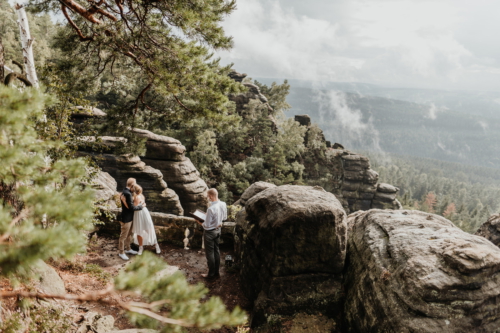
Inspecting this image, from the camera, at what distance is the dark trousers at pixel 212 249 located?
6691mm

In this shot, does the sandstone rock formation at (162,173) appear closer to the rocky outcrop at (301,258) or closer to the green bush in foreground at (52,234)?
the rocky outcrop at (301,258)

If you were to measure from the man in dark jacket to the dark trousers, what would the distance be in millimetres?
2272

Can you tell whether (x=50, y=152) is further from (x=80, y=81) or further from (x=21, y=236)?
(x=21, y=236)

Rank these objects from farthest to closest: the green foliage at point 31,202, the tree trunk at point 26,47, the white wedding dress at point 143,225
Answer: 1. the white wedding dress at point 143,225
2. the tree trunk at point 26,47
3. the green foliage at point 31,202

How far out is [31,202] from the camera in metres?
1.89

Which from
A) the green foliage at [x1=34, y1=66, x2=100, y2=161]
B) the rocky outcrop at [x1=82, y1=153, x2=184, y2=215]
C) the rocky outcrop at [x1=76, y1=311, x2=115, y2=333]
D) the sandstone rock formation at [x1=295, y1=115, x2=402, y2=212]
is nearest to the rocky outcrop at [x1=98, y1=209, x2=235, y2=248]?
the green foliage at [x1=34, y1=66, x2=100, y2=161]

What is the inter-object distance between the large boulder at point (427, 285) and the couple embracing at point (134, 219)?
5.68m

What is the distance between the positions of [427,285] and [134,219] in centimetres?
712

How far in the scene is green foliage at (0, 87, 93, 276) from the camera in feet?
5.39

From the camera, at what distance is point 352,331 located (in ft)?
17.1

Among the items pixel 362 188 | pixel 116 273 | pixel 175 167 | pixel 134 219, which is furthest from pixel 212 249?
pixel 362 188

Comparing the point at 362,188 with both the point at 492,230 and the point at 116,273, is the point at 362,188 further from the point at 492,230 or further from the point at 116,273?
the point at 116,273

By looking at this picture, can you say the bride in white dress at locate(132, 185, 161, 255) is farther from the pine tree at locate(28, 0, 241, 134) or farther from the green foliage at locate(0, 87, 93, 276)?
the green foliage at locate(0, 87, 93, 276)

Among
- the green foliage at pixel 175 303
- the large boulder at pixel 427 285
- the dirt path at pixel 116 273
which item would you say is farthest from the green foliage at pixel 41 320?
the large boulder at pixel 427 285
